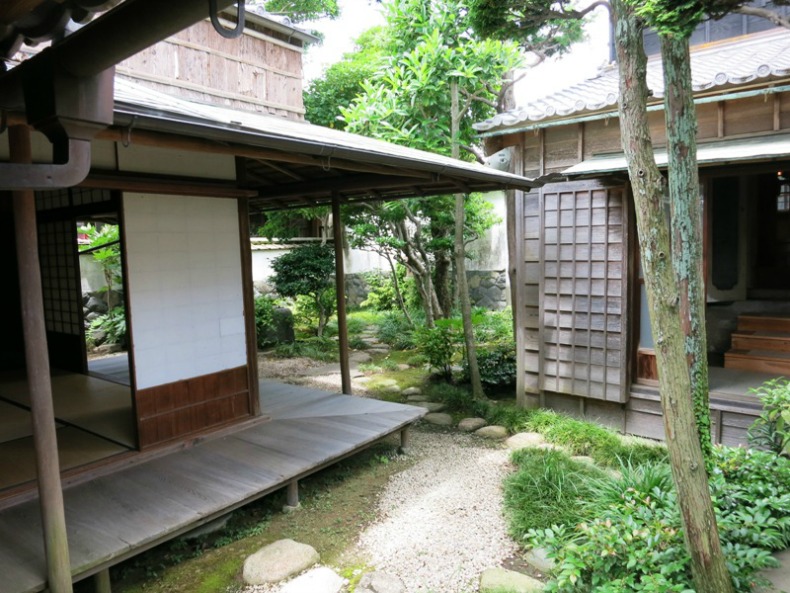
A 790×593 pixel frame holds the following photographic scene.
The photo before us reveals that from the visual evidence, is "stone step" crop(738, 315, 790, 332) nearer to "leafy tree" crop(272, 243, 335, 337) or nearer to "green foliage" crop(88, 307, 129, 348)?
"leafy tree" crop(272, 243, 335, 337)

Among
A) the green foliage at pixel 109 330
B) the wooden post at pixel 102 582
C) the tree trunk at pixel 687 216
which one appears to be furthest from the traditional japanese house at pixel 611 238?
the green foliage at pixel 109 330

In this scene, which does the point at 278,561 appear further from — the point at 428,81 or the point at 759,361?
the point at 759,361

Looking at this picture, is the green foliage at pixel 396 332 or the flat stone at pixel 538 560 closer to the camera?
the flat stone at pixel 538 560

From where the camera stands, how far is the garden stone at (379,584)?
3566 mm

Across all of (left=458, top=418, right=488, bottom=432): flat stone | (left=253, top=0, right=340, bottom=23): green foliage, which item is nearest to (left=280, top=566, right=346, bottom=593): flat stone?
(left=458, top=418, right=488, bottom=432): flat stone

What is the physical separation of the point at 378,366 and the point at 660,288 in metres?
7.79

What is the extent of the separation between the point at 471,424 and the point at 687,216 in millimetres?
3776

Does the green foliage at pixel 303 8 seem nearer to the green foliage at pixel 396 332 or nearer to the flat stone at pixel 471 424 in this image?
the green foliage at pixel 396 332

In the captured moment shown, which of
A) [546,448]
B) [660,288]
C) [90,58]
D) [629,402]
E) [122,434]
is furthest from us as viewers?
[629,402]

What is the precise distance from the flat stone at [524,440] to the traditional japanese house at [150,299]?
1.15 meters

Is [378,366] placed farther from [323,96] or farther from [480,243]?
[323,96]

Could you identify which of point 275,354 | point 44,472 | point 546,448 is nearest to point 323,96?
point 275,354

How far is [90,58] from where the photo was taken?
1870 mm

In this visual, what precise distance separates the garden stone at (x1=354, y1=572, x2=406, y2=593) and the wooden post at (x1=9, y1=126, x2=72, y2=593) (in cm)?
175
